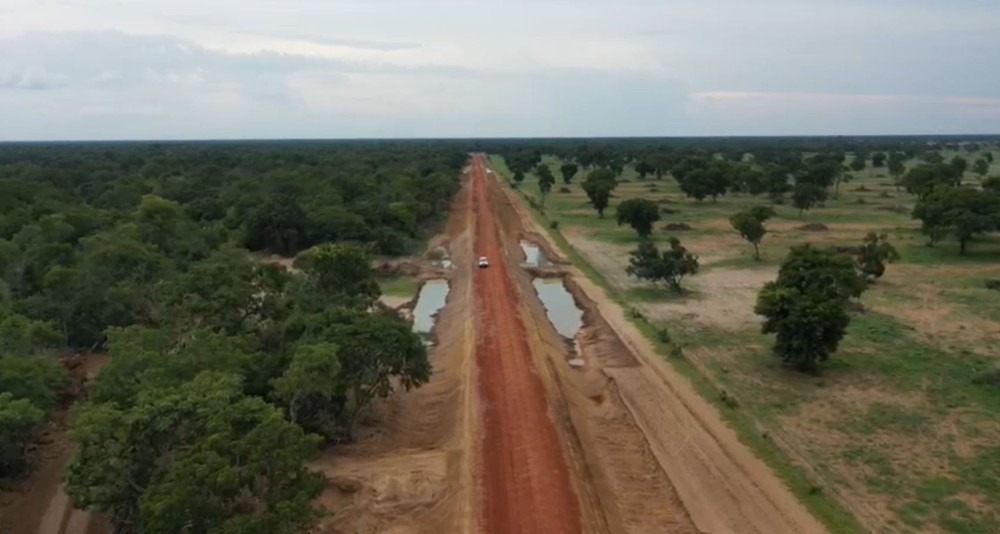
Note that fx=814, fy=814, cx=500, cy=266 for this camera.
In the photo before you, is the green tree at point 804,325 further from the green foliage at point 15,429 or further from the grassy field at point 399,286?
the green foliage at point 15,429

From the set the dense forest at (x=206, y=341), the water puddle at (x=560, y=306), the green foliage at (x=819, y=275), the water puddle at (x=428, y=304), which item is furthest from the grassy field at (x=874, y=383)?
the dense forest at (x=206, y=341)

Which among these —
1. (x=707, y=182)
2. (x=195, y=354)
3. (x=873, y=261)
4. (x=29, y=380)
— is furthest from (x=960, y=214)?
(x=29, y=380)

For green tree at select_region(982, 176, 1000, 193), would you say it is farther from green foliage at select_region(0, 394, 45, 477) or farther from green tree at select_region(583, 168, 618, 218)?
green foliage at select_region(0, 394, 45, 477)

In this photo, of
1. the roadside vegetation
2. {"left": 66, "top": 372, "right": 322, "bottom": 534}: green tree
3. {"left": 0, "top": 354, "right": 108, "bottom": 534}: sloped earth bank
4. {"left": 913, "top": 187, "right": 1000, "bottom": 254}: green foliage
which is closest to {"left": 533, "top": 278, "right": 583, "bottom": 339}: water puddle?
the roadside vegetation

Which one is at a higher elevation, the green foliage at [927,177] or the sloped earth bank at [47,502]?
the green foliage at [927,177]

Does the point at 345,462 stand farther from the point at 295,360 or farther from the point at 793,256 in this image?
the point at 793,256

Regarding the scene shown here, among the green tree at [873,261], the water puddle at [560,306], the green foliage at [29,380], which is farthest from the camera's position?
the green tree at [873,261]
